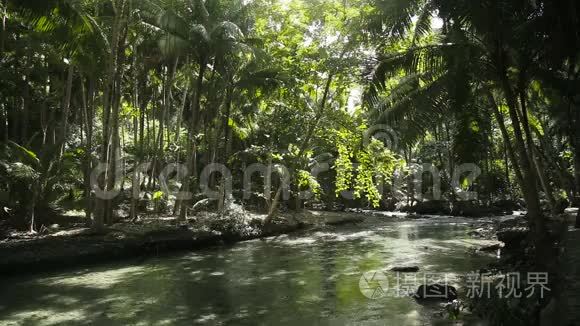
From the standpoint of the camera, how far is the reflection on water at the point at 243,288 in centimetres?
829

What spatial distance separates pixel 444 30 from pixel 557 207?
11023mm

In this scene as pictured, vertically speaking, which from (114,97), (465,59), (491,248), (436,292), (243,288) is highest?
(114,97)

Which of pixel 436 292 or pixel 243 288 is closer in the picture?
pixel 436 292

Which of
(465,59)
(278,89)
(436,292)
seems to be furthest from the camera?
(278,89)

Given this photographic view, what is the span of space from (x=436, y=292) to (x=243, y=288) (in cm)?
402

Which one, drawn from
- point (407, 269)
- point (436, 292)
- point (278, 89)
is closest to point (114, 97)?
point (278, 89)

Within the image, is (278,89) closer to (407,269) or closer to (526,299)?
(407,269)

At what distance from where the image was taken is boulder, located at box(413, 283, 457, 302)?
8.69 meters

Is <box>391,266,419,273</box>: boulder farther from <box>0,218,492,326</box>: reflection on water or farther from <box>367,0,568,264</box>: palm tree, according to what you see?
Answer: <box>367,0,568,264</box>: palm tree

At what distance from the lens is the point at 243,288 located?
10.6 metres

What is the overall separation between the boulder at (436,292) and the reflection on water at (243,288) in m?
0.27

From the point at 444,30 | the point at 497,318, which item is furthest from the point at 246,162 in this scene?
the point at 497,318

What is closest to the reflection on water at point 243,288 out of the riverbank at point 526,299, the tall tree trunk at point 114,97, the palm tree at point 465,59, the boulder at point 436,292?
the boulder at point 436,292

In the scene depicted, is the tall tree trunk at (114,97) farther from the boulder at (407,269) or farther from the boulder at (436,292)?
the boulder at (436,292)
